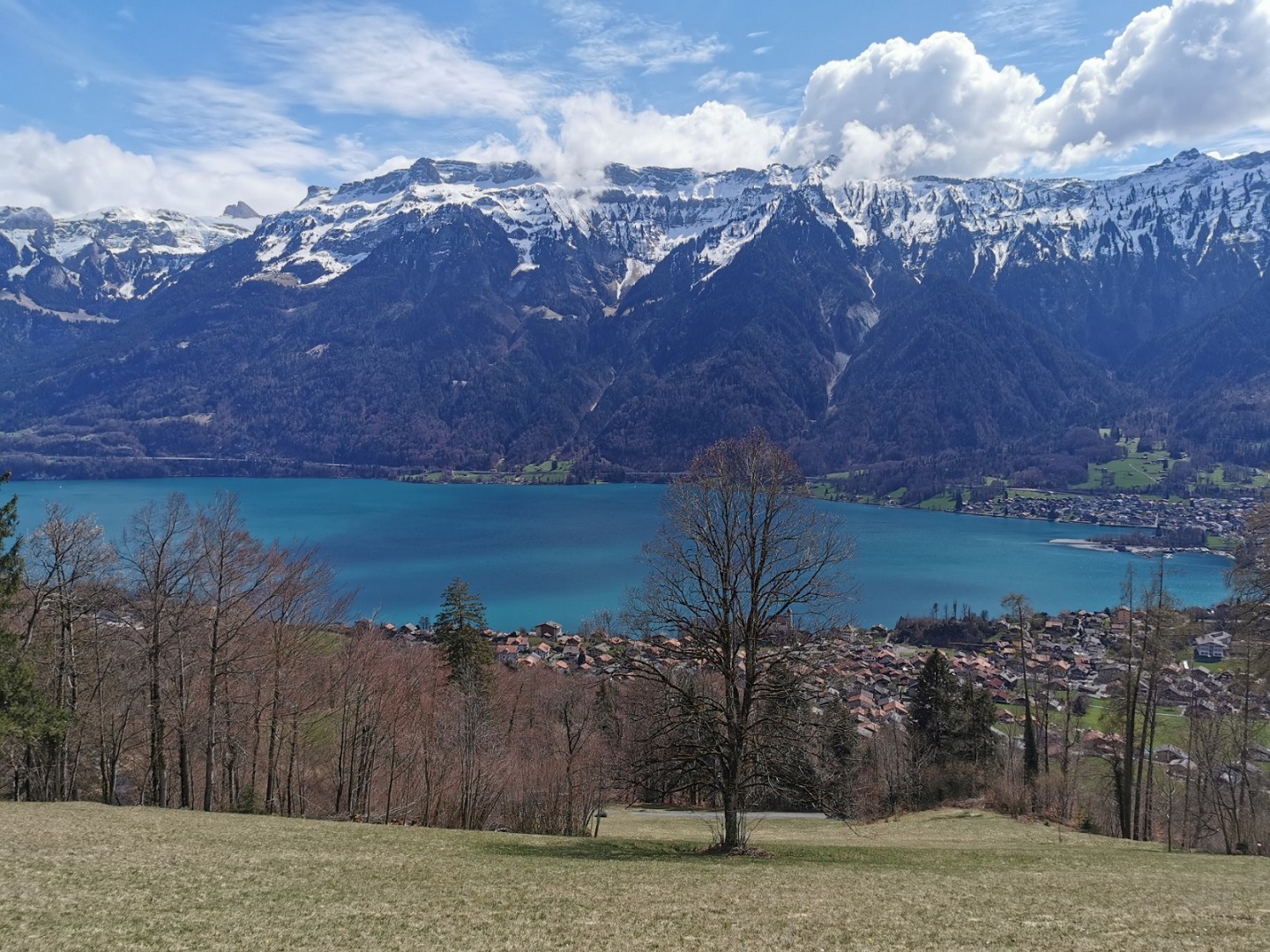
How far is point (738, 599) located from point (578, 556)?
103 meters

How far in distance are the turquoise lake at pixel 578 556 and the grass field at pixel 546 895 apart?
54.4 meters

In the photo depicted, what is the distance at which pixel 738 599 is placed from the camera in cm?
Result: 1667

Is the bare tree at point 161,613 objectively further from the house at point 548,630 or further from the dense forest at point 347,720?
the house at point 548,630

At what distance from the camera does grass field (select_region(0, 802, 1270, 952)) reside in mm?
8906

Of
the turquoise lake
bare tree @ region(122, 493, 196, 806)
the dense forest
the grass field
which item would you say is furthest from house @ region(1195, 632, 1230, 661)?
bare tree @ region(122, 493, 196, 806)

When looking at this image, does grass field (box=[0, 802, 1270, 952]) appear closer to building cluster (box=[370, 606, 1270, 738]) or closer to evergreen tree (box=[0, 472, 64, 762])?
evergreen tree (box=[0, 472, 64, 762])

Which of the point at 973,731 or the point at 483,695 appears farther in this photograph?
the point at 973,731

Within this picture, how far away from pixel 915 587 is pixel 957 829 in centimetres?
8669

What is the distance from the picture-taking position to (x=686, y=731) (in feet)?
59.7

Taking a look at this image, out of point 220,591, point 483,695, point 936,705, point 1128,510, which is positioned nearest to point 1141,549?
point 1128,510

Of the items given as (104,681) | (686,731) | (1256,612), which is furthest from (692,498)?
(104,681)

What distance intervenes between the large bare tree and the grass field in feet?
6.11

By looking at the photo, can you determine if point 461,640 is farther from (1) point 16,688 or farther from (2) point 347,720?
(1) point 16,688

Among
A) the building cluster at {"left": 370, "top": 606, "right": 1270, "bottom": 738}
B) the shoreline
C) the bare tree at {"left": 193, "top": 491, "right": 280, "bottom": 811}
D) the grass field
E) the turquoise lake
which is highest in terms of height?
the bare tree at {"left": 193, "top": 491, "right": 280, "bottom": 811}
